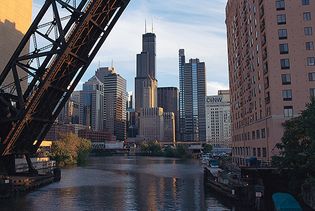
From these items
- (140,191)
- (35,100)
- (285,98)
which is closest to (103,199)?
(140,191)

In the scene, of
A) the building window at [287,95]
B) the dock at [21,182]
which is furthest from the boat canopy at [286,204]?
the building window at [287,95]

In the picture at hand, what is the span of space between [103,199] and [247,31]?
46.1 meters


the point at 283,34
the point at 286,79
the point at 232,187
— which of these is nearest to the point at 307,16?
the point at 283,34

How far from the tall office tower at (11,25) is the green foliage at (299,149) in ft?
143

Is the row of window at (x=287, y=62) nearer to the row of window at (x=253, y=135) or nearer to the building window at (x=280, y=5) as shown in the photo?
the building window at (x=280, y=5)

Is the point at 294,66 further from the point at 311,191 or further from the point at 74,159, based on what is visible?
the point at 74,159

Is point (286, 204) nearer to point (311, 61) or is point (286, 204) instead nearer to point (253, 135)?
point (311, 61)

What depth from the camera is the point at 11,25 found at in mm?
60344

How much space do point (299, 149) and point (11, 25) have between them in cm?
4865

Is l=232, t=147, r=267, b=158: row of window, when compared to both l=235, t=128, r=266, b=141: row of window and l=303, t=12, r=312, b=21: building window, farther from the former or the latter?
l=303, t=12, r=312, b=21: building window

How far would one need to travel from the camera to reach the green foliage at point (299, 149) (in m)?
32.0

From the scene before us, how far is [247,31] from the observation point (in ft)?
230

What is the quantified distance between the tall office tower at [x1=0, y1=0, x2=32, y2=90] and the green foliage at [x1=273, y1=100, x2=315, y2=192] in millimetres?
43589

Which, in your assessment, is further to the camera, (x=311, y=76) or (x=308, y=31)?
(x=308, y=31)
